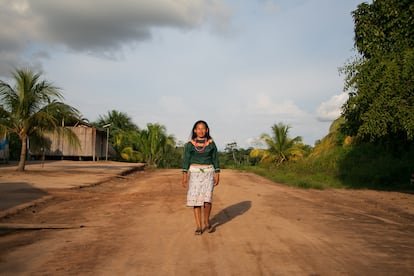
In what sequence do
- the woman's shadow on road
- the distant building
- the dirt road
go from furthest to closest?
the distant building < the woman's shadow on road < the dirt road

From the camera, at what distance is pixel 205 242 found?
5.15m

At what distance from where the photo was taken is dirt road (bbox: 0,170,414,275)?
3996 mm

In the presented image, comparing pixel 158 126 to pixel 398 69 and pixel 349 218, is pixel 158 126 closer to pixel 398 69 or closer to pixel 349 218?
pixel 398 69

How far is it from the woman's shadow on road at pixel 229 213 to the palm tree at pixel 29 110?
36.7 ft

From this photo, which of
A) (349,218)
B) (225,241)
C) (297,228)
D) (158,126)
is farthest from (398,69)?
(158,126)

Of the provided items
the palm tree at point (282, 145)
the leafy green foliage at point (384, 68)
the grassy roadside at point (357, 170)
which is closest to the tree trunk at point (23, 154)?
the grassy roadside at point (357, 170)

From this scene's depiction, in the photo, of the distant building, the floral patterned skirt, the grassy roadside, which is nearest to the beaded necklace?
the floral patterned skirt

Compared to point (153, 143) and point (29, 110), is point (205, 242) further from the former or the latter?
point (153, 143)

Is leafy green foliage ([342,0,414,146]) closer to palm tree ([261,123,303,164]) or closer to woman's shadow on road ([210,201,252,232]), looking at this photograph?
woman's shadow on road ([210,201,252,232])

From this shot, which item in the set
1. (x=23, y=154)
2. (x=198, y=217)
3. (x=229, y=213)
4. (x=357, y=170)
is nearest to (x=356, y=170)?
(x=357, y=170)

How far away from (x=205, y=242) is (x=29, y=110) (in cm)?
1462

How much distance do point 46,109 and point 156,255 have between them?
14724 mm

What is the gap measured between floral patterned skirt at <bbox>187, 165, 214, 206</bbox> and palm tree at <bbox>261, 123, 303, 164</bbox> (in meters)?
32.4

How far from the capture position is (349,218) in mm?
7520
